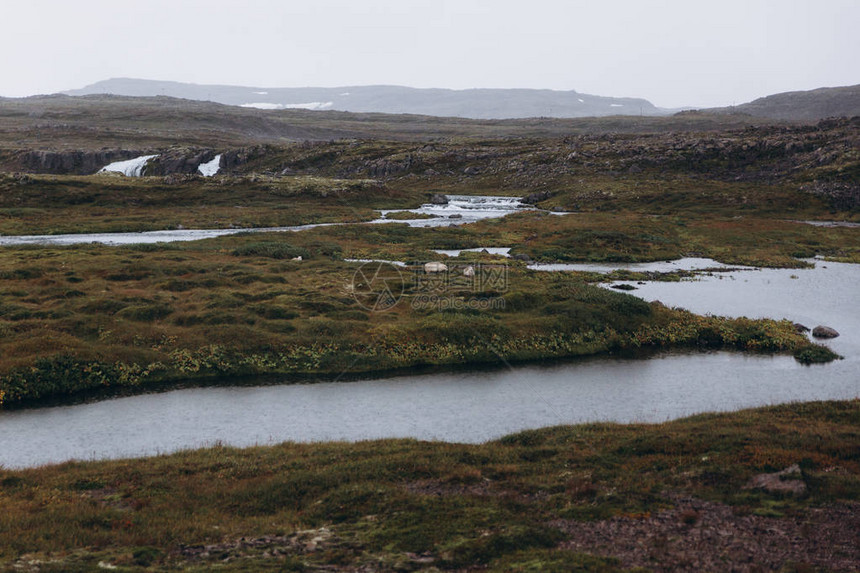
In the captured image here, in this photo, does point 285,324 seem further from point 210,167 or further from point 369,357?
point 210,167

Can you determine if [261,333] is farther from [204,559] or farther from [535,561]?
[535,561]

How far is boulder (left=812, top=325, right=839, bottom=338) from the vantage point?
49.5m

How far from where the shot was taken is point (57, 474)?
2611cm

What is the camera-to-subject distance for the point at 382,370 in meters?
42.9

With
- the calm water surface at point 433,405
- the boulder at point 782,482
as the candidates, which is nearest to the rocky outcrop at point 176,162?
the calm water surface at point 433,405

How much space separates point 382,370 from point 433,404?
263 inches

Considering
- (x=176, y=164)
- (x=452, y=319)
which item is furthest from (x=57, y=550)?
(x=176, y=164)

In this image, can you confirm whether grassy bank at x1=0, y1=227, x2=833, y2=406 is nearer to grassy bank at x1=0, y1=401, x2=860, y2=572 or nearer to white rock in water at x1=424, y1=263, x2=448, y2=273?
white rock in water at x1=424, y1=263, x2=448, y2=273

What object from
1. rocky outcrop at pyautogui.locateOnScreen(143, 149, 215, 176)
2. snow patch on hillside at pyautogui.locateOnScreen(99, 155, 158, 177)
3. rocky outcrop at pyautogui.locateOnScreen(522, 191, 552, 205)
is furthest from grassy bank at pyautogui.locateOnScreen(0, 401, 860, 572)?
snow patch on hillside at pyautogui.locateOnScreen(99, 155, 158, 177)

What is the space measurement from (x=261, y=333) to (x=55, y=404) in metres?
13.8

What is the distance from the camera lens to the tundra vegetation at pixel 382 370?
19.5 m

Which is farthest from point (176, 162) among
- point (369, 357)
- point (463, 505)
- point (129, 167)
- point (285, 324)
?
point (463, 505)

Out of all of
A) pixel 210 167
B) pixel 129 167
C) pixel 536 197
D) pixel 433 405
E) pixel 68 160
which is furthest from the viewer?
pixel 210 167

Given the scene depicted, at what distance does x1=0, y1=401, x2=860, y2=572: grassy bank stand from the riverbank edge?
12.1m
